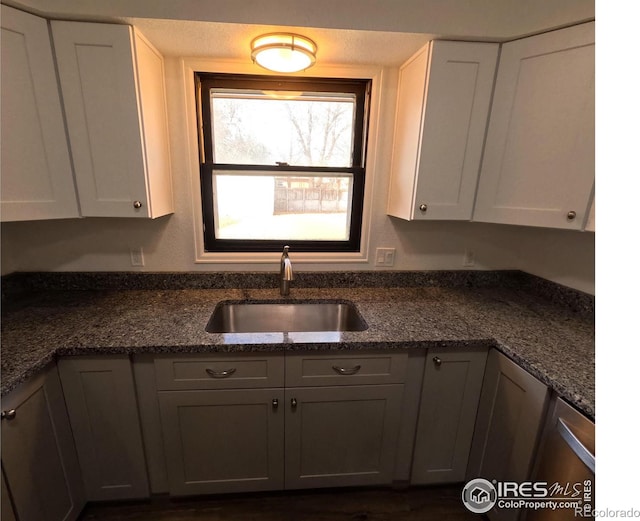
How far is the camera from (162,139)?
1457 mm

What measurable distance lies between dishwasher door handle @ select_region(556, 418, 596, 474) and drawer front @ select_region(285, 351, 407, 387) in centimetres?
53

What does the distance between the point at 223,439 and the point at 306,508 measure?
0.55 meters

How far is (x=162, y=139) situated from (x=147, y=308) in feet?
2.80

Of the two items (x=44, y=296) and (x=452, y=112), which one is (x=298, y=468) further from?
(x=452, y=112)

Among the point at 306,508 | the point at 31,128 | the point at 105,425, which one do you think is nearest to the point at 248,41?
the point at 31,128

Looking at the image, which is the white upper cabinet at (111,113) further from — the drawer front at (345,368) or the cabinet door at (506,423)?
the cabinet door at (506,423)

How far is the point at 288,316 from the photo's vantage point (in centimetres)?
164

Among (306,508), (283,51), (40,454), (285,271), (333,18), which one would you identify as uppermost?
(333,18)

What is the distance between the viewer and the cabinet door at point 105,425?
1.14 m

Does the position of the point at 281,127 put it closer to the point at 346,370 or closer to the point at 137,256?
the point at 137,256

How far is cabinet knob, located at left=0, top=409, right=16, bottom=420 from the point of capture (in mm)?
900

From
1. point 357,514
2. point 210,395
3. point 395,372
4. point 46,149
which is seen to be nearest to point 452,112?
point 395,372

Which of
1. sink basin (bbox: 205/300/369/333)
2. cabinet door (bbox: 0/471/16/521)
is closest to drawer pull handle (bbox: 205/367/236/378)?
sink basin (bbox: 205/300/369/333)

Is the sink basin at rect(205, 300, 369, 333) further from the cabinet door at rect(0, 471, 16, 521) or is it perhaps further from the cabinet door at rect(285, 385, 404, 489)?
the cabinet door at rect(0, 471, 16, 521)
